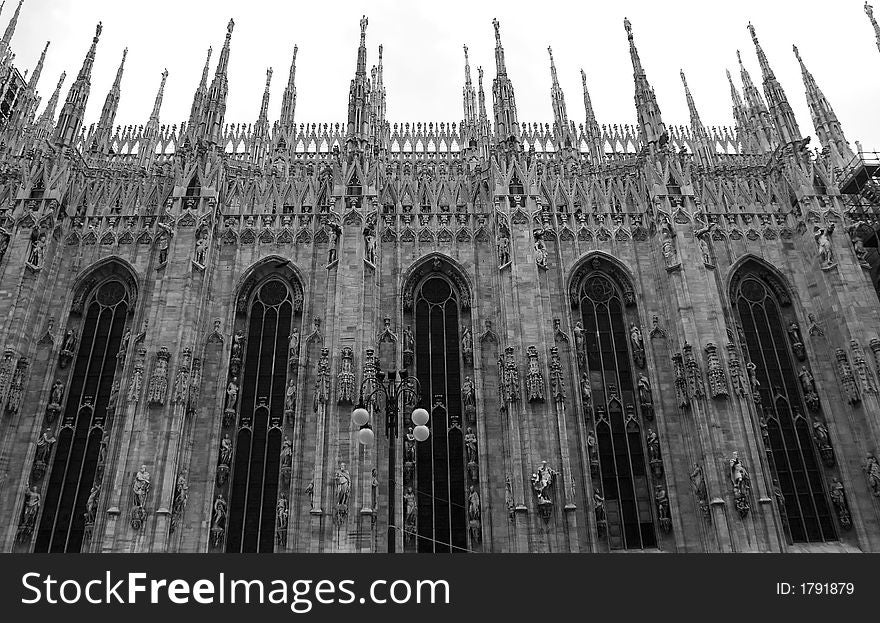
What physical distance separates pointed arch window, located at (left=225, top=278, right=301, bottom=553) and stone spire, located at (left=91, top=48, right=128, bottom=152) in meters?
12.7

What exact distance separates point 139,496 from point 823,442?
74.1 ft

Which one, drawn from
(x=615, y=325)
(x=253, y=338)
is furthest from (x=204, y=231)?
(x=615, y=325)

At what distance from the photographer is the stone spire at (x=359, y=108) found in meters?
27.9

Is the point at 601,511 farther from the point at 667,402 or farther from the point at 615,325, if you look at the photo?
the point at 615,325

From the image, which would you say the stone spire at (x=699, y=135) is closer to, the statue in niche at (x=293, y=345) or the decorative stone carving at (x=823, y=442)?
the decorative stone carving at (x=823, y=442)

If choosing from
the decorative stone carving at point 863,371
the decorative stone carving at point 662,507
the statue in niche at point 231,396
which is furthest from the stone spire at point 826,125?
the statue in niche at point 231,396

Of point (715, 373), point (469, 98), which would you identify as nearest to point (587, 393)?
point (715, 373)

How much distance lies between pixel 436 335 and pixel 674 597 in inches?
550

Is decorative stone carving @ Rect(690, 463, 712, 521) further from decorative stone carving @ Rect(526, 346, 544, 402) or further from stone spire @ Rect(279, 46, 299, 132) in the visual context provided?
stone spire @ Rect(279, 46, 299, 132)

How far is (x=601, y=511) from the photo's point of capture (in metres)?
21.5

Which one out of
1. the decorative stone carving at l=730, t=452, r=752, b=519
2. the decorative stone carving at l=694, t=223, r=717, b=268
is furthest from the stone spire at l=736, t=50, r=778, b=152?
the decorative stone carving at l=730, t=452, r=752, b=519

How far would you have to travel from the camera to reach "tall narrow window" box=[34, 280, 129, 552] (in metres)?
21.4

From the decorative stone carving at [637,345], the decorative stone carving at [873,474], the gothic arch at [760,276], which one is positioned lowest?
the decorative stone carving at [873,474]

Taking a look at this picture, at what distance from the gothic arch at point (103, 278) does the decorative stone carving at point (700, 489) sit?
21.0 m
